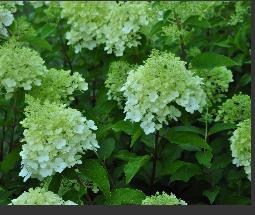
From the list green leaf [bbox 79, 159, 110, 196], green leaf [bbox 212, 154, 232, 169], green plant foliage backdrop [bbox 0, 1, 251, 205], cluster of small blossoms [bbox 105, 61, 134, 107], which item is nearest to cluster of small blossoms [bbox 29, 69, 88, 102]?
green plant foliage backdrop [bbox 0, 1, 251, 205]

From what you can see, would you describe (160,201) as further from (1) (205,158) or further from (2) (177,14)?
(2) (177,14)

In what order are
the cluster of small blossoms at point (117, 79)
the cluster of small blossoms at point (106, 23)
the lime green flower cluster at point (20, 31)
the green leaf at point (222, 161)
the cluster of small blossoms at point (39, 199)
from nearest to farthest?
the cluster of small blossoms at point (39, 199)
the green leaf at point (222, 161)
the cluster of small blossoms at point (117, 79)
the cluster of small blossoms at point (106, 23)
the lime green flower cluster at point (20, 31)

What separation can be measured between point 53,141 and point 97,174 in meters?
0.26

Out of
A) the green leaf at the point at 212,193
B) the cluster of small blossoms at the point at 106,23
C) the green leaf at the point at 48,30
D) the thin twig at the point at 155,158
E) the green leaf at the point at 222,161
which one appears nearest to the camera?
the thin twig at the point at 155,158

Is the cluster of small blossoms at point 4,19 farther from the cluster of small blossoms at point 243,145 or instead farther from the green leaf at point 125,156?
the cluster of small blossoms at point 243,145

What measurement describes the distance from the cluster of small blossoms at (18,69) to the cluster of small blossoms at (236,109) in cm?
108

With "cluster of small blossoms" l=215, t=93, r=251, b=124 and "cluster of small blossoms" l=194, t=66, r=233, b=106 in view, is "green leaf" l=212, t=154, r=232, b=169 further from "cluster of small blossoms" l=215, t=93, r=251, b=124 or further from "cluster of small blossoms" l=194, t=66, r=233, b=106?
"cluster of small blossoms" l=194, t=66, r=233, b=106

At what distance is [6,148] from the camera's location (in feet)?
12.1

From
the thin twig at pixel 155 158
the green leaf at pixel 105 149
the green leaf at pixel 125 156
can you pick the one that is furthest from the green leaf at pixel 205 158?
the green leaf at pixel 105 149

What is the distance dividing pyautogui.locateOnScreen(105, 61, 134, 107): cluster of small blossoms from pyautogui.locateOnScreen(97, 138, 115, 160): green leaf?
1.63 feet

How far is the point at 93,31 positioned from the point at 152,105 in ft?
4.32

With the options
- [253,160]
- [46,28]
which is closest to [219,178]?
[253,160]

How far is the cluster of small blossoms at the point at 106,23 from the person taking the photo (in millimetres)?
3684

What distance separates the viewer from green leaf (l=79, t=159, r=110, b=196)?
104 inches
